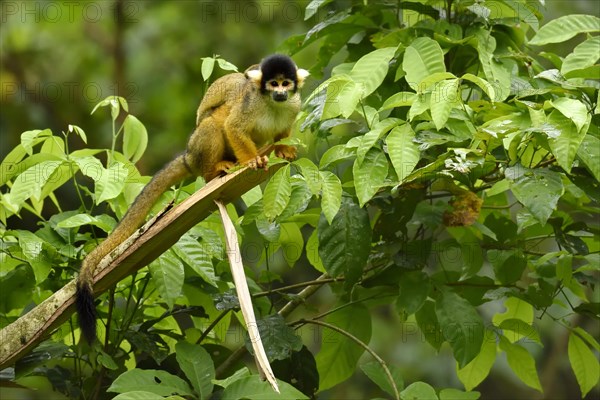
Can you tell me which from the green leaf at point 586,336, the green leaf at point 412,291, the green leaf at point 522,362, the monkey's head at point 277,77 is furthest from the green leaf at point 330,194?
the green leaf at point 586,336

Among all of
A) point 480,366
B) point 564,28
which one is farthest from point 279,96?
point 480,366

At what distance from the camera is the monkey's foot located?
2.63 metres

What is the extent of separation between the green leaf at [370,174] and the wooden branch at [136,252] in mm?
347

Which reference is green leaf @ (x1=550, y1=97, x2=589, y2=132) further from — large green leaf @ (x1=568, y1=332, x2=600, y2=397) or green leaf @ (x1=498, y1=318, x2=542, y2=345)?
large green leaf @ (x1=568, y1=332, x2=600, y2=397)

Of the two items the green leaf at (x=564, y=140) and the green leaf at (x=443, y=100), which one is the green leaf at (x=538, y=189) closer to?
the green leaf at (x=564, y=140)

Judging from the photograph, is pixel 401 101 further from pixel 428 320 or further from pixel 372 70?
pixel 428 320

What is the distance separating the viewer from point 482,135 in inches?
95.0

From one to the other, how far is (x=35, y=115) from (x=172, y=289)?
533cm

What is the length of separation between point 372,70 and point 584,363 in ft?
4.80

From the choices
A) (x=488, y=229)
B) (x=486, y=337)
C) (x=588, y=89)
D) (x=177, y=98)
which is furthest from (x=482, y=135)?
(x=177, y=98)

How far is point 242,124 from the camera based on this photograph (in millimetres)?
3240

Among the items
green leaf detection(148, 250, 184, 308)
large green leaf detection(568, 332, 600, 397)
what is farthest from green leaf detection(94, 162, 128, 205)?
large green leaf detection(568, 332, 600, 397)

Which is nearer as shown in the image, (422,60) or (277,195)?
(277,195)

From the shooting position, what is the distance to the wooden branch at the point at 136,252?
8.11 feet
